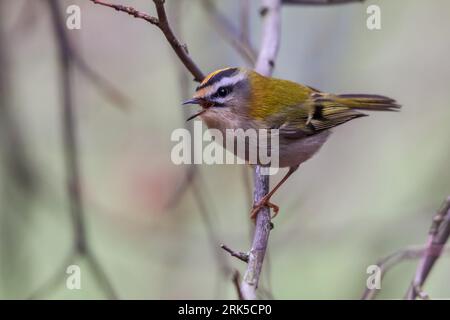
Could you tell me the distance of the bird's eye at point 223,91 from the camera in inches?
119

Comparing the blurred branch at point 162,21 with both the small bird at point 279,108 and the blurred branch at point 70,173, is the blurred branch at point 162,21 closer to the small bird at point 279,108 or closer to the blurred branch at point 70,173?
the small bird at point 279,108

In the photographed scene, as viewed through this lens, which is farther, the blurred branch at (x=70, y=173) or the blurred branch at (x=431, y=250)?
the blurred branch at (x=70, y=173)

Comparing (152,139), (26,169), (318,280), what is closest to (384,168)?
(318,280)

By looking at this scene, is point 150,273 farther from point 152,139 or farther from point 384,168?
point 384,168

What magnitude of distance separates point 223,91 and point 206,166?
1.67 m

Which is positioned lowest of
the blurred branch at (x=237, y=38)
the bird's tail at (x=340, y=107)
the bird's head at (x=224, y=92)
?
the bird's tail at (x=340, y=107)

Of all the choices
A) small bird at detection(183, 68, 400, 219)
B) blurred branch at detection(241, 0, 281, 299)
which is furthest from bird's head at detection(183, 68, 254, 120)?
blurred branch at detection(241, 0, 281, 299)

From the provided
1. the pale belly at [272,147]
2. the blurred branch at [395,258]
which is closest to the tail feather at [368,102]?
the pale belly at [272,147]

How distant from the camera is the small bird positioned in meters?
3.01

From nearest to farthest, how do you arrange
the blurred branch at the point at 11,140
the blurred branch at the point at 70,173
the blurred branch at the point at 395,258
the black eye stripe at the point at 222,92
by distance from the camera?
1. the blurred branch at the point at 395,258
2. the blurred branch at the point at 70,173
3. the black eye stripe at the point at 222,92
4. the blurred branch at the point at 11,140

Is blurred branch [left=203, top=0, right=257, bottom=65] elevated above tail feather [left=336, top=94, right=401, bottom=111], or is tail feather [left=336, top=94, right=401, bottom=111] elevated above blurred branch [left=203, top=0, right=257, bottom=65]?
blurred branch [left=203, top=0, right=257, bottom=65]

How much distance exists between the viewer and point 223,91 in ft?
9.99

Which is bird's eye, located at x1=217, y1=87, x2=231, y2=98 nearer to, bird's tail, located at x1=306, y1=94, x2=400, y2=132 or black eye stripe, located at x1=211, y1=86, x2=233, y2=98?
black eye stripe, located at x1=211, y1=86, x2=233, y2=98

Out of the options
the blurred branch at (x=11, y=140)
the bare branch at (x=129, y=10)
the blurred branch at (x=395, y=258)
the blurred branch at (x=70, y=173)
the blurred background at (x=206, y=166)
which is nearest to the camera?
the bare branch at (x=129, y=10)
